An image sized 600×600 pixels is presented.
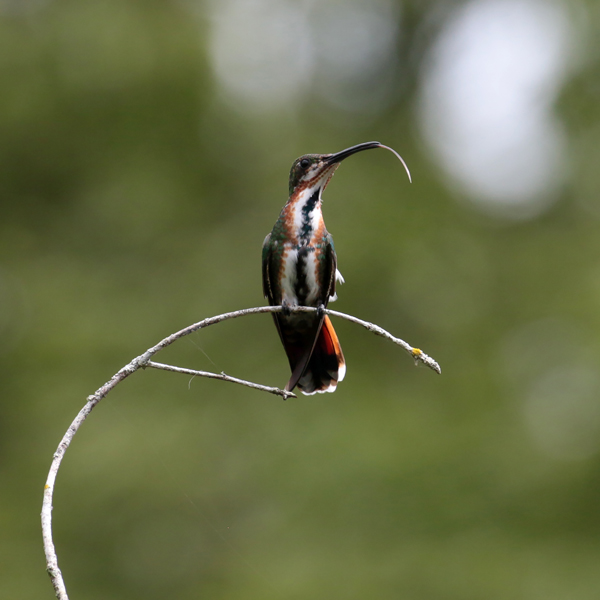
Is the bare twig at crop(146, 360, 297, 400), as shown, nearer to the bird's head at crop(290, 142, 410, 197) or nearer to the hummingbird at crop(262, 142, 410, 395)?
the hummingbird at crop(262, 142, 410, 395)

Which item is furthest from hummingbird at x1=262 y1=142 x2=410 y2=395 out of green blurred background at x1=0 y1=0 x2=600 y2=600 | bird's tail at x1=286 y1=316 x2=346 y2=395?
green blurred background at x1=0 y1=0 x2=600 y2=600

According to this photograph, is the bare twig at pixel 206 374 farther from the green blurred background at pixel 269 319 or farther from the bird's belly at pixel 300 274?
the green blurred background at pixel 269 319

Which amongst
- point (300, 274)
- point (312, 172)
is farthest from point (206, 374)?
point (312, 172)

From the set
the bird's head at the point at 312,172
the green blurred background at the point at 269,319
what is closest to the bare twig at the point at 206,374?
the bird's head at the point at 312,172

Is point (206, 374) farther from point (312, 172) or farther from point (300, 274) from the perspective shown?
point (312, 172)

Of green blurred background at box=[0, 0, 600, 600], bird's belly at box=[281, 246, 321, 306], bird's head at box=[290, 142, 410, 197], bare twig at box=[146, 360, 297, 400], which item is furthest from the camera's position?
green blurred background at box=[0, 0, 600, 600]

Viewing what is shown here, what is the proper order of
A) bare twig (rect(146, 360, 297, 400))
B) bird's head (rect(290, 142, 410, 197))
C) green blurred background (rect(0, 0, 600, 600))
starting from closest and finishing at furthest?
bare twig (rect(146, 360, 297, 400)) → bird's head (rect(290, 142, 410, 197)) → green blurred background (rect(0, 0, 600, 600))
